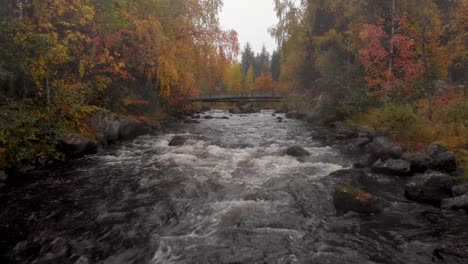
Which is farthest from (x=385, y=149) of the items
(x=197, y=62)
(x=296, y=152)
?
(x=197, y=62)

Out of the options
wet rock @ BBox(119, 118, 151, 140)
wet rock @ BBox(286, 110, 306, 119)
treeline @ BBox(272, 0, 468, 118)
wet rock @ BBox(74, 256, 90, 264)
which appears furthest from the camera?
wet rock @ BBox(286, 110, 306, 119)

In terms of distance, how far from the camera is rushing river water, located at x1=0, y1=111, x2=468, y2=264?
562cm

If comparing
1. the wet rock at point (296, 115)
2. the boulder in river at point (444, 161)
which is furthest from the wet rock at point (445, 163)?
the wet rock at point (296, 115)

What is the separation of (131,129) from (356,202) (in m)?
13.5

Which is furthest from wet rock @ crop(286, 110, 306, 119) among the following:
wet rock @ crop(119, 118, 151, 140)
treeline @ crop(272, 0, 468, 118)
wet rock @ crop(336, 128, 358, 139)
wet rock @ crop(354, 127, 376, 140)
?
wet rock @ crop(119, 118, 151, 140)

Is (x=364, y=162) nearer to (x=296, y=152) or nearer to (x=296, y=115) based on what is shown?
(x=296, y=152)

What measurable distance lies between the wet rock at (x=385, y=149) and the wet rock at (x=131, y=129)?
12.4m

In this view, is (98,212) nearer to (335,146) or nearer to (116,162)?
(116,162)

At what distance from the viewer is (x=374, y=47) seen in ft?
64.3

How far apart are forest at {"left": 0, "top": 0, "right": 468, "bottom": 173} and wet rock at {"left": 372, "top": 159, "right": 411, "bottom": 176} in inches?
74.1

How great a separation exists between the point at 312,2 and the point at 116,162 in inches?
907

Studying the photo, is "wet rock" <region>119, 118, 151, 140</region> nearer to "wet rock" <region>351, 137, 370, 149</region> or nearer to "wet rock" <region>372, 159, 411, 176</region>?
"wet rock" <region>351, 137, 370, 149</region>

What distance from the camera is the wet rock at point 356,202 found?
7258 millimetres

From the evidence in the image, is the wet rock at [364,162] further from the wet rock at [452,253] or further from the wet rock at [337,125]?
the wet rock at [337,125]
